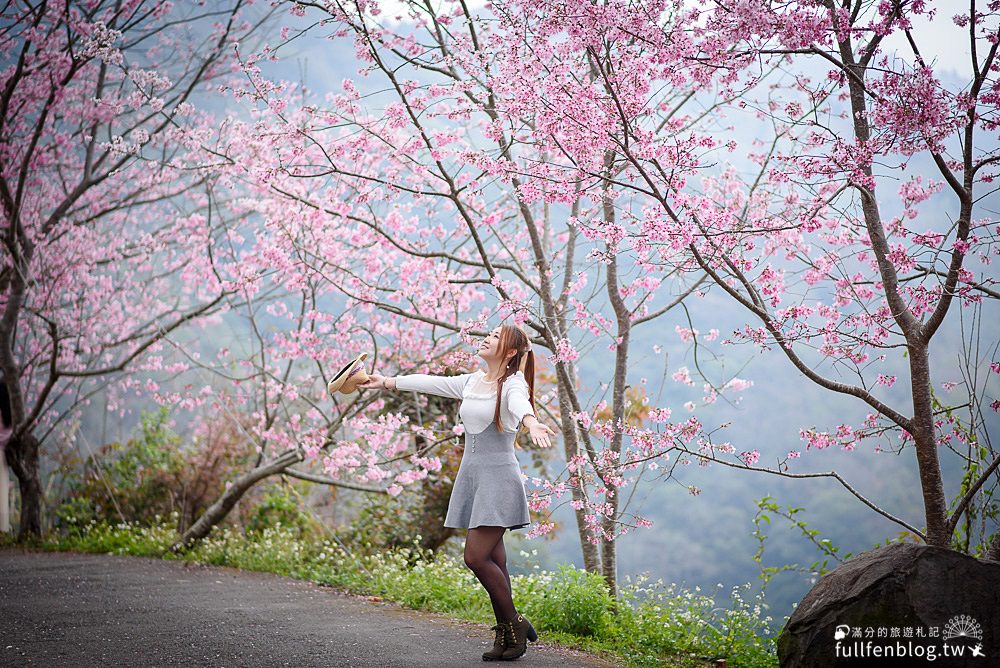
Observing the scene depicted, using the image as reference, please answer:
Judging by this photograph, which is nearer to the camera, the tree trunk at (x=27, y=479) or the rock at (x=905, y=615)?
the rock at (x=905, y=615)

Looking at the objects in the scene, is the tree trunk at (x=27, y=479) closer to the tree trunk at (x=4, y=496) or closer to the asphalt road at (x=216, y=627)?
the tree trunk at (x=4, y=496)

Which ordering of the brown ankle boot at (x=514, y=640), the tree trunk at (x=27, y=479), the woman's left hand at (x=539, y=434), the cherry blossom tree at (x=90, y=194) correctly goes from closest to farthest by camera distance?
1. the woman's left hand at (x=539, y=434)
2. the brown ankle boot at (x=514, y=640)
3. the cherry blossom tree at (x=90, y=194)
4. the tree trunk at (x=27, y=479)

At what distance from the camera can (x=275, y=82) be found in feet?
18.0

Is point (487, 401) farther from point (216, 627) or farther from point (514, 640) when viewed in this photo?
point (216, 627)

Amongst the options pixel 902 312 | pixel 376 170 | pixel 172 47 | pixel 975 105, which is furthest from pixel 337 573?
pixel 172 47

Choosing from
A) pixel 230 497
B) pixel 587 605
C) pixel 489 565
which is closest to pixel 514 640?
pixel 489 565

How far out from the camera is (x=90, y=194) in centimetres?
912

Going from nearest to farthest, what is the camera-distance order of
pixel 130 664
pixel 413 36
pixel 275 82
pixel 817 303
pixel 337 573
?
pixel 130 664 → pixel 817 303 → pixel 413 36 → pixel 275 82 → pixel 337 573

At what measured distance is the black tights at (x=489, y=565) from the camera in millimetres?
3576

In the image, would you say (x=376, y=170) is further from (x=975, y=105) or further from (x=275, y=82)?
(x=975, y=105)

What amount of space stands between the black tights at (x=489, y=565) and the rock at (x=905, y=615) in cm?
118

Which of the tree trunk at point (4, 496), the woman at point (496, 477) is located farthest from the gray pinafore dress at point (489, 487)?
the tree trunk at point (4, 496)

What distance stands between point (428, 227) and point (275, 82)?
167cm

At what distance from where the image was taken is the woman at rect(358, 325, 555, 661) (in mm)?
3586
